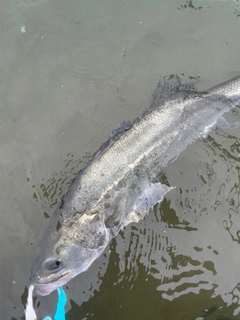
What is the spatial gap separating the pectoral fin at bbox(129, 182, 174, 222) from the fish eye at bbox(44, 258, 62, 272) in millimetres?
972

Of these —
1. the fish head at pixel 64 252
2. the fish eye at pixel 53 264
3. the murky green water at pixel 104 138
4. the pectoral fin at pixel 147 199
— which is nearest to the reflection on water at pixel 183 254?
the murky green water at pixel 104 138

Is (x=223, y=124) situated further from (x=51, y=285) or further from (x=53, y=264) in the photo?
(x=51, y=285)

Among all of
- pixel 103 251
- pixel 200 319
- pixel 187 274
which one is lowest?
pixel 200 319

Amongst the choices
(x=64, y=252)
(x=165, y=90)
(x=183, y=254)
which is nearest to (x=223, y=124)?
(x=165, y=90)

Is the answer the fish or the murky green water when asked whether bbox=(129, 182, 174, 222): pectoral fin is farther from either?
the murky green water

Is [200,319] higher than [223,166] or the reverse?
the reverse

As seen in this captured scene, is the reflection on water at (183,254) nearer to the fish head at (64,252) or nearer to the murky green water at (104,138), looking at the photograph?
the murky green water at (104,138)

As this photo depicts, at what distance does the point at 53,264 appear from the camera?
136 inches

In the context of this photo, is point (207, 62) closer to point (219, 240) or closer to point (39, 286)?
point (219, 240)

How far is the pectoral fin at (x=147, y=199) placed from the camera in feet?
13.2

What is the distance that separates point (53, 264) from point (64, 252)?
0.16m

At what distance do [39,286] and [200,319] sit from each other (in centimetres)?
188

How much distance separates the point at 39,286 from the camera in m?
3.48

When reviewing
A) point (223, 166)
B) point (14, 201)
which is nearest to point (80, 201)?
point (14, 201)
